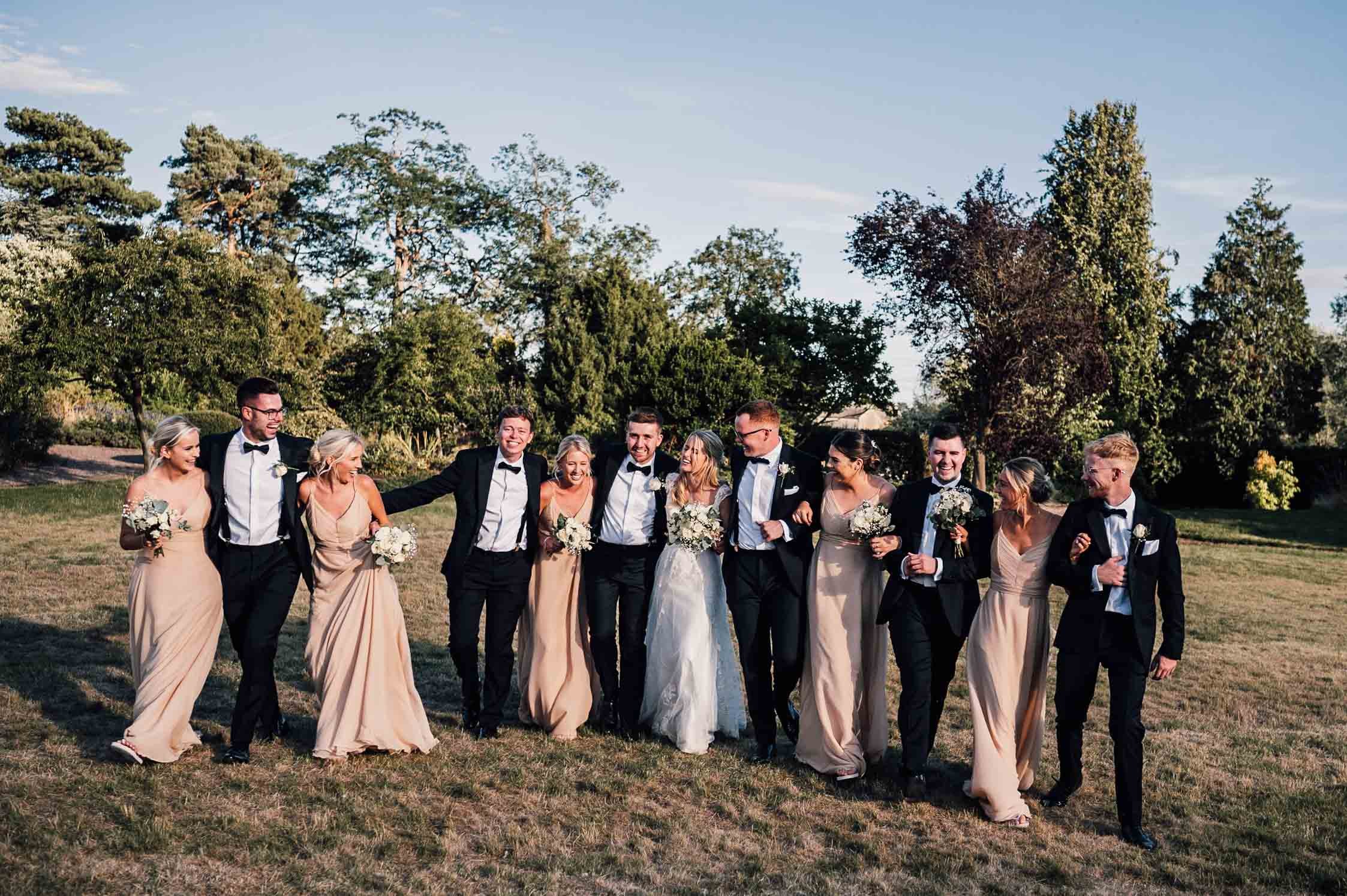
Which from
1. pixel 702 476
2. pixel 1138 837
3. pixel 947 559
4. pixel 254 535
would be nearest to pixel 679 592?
pixel 702 476

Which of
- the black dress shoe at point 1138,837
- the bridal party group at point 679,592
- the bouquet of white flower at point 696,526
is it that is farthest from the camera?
the bouquet of white flower at point 696,526

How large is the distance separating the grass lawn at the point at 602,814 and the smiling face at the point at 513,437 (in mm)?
1827

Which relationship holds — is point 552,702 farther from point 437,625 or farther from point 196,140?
point 196,140

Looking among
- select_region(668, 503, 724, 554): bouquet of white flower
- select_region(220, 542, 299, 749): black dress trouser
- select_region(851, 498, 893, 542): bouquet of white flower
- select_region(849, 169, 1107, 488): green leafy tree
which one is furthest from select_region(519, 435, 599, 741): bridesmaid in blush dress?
select_region(849, 169, 1107, 488): green leafy tree

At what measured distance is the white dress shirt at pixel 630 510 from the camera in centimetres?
702

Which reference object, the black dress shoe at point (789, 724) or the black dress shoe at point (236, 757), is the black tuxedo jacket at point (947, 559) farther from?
the black dress shoe at point (236, 757)

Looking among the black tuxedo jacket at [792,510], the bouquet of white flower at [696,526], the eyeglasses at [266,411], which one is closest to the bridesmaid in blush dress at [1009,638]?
the black tuxedo jacket at [792,510]

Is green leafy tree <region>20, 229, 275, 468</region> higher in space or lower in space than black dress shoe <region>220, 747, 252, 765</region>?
higher

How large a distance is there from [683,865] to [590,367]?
2256 centimetres

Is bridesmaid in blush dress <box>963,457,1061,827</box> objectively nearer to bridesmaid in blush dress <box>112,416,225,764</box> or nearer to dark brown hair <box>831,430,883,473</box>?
dark brown hair <box>831,430,883,473</box>

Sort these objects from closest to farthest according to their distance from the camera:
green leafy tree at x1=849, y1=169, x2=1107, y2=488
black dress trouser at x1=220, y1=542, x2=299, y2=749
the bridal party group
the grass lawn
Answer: the grass lawn
the bridal party group
black dress trouser at x1=220, y1=542, x2=299, y2=749
green leafy tree at x1=849, y1=169, x2=1107, y2=488

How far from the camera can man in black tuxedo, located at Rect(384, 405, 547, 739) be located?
22.6 ft

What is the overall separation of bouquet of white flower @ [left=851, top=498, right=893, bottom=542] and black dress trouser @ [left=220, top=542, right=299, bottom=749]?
3.35 meters

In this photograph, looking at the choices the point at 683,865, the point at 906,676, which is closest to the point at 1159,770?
the point at 906,676
